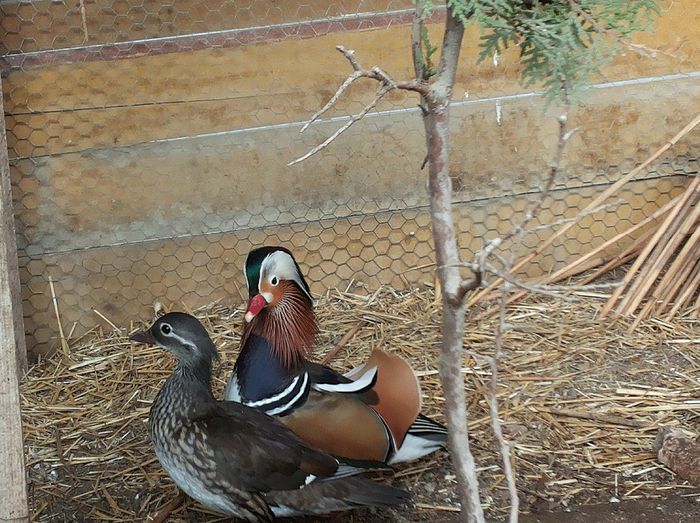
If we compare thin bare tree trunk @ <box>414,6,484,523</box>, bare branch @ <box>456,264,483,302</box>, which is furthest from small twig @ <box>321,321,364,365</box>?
bare branch @ <box>456,264,483,302</box>

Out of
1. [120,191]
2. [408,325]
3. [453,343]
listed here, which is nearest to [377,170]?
[408,325]

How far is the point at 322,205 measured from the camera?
3.41 metres

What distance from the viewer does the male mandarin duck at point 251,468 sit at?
7.29 ft

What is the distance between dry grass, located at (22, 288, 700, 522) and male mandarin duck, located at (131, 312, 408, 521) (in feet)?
0.87

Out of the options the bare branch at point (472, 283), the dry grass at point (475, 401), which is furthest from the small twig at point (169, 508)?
the bare branch at point (472, 283)

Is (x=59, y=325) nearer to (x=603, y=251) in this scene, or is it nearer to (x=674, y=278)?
(x=603, y=251)

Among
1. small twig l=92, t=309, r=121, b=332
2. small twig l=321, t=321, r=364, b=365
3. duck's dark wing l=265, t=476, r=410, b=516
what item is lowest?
duck's dark wing l=265, t=476, r=410, b=516

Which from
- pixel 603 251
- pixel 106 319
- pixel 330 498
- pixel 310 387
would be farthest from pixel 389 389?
pixel 603 251

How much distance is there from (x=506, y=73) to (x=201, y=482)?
1.91 metres

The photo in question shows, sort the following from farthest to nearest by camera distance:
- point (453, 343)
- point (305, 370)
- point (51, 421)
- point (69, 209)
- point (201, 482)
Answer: point (69, 209) < point (51, 421) < point (305, 370) < point (201, 482) < point (453, 343)

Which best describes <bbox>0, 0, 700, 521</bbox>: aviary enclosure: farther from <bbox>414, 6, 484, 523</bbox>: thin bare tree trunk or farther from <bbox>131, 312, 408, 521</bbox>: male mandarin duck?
<bbox>414, 6, 484, 523</bbox>: thin bare tree trunk

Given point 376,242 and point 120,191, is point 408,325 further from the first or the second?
point 120,191

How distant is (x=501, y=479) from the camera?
2574 millimetres

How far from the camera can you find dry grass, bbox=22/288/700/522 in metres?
2.56
